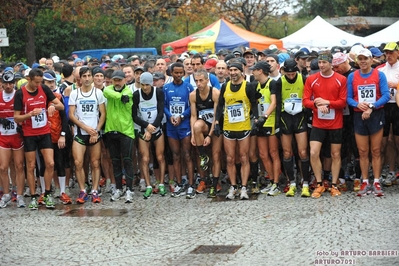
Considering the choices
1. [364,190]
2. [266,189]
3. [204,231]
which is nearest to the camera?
[204,231]

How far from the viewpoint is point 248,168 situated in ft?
40.6

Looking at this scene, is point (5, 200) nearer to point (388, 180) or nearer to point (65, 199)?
point (65, 199)

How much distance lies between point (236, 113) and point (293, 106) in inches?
36.4

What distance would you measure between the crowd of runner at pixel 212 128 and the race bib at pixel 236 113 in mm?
18

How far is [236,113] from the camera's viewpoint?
12180 millimetres

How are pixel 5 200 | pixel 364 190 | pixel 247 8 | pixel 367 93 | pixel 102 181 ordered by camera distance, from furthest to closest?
pixel 247 8 < pixel 102 181 < pixel 5 200 < pixel 364 190 < pixel 367 93

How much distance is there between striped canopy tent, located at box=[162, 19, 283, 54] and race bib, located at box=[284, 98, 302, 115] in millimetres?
17005

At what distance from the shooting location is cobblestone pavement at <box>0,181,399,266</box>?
874 centimetres

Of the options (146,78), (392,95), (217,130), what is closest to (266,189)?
(217,130)

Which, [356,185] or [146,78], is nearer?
[356,185]

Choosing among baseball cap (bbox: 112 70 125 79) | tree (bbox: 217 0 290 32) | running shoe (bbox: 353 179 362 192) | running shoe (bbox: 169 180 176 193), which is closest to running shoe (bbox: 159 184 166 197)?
running shoe (bbox: 169 180 176 193)

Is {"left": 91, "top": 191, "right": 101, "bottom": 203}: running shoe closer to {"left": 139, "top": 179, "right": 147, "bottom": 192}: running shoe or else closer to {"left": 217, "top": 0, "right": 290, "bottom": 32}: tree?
{"left": 139, "top": 179, "right": 147, "bottom": 192}: running shoe

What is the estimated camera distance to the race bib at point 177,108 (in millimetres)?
12992

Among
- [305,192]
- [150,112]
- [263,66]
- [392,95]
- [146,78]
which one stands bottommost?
[305,192]
